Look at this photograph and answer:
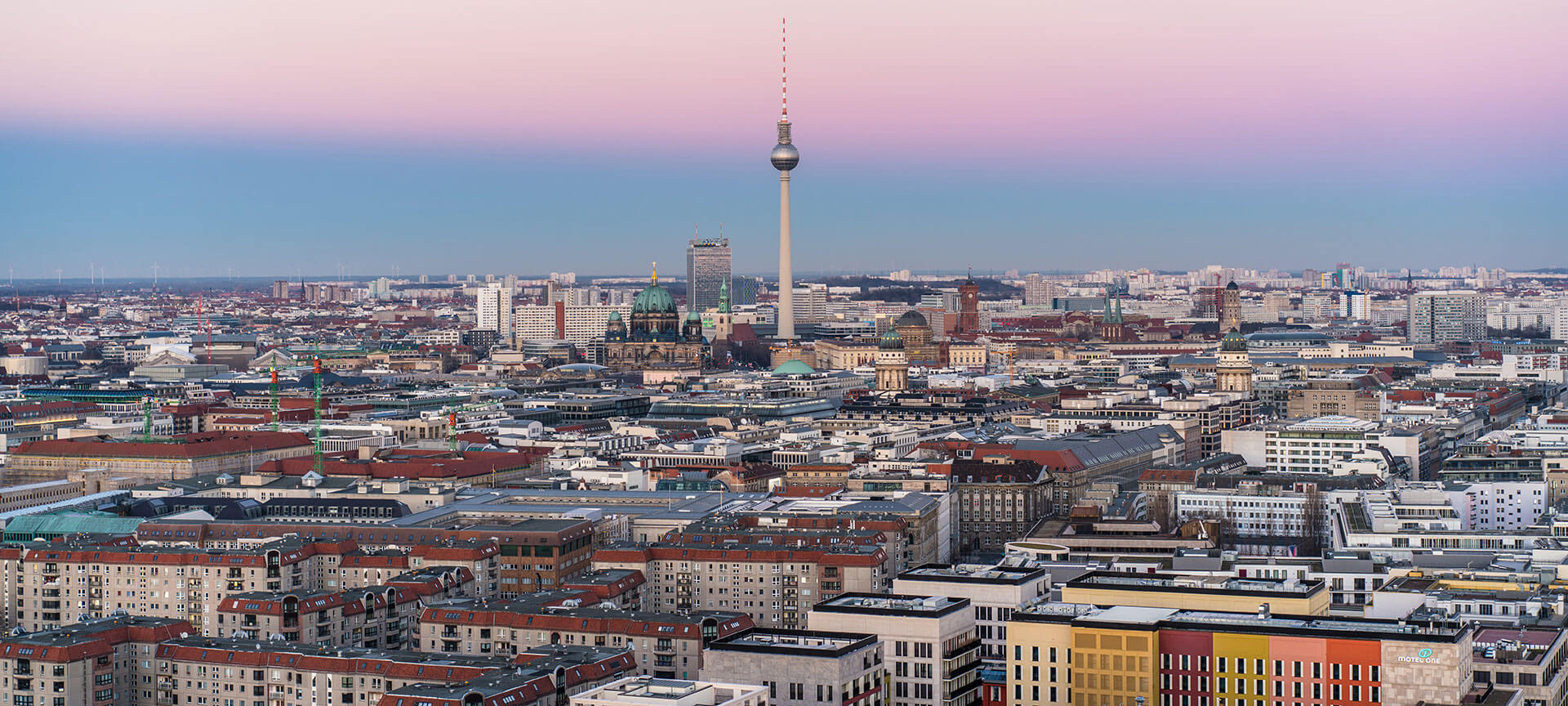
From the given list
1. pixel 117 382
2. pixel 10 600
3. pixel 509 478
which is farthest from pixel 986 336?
pixel 10 600

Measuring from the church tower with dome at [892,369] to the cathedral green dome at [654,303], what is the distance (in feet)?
75.2

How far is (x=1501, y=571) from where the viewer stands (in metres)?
49.1

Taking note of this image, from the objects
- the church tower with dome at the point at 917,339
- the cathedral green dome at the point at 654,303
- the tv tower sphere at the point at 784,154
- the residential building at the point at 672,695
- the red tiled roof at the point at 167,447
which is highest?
the tv tower sphere at the point at 784,154

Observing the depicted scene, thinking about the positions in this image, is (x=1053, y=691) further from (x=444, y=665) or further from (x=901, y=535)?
(x=901, y=535)

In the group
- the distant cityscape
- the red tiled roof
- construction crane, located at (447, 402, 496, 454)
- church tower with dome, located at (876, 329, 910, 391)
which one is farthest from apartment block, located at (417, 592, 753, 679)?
church tower with dome, located at (876, 329, 910, 391)

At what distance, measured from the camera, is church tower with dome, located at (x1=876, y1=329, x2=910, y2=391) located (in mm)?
125125

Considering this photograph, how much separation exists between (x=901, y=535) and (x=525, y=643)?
15196 mm

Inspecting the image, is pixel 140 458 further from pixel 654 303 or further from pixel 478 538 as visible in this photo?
pixel 654 303

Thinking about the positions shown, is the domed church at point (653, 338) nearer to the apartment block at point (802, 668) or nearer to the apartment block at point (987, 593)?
the apartment block at point (987, 593)

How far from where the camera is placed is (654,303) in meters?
151

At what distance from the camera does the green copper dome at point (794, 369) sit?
127625 millimetres

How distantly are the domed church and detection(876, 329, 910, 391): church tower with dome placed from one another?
1821 centimetres

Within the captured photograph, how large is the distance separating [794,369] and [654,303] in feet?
78.0

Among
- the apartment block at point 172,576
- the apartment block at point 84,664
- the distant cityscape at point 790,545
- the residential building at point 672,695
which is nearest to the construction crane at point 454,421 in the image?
the distant cityscape at point 790,545
